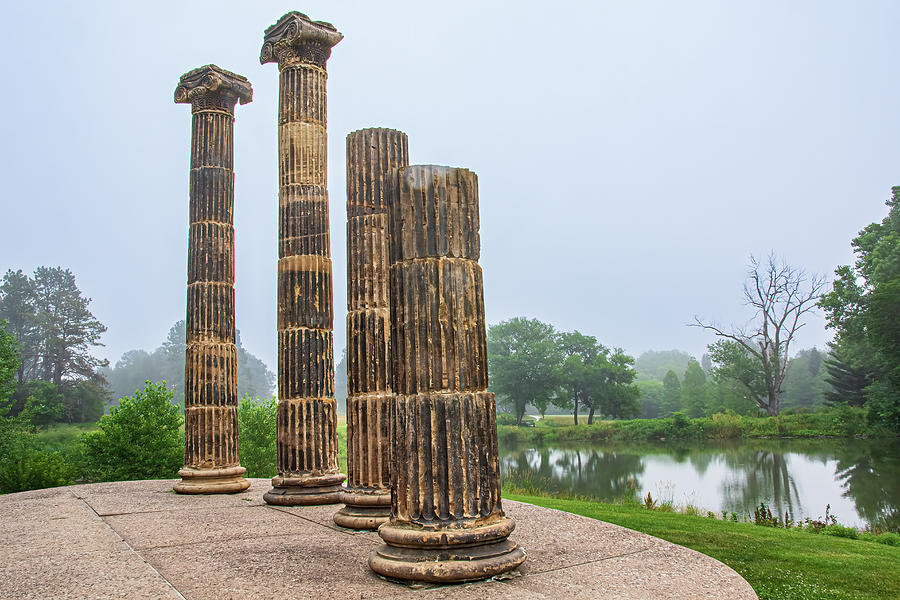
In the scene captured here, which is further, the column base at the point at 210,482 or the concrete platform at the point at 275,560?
the column base at the point at 210,482

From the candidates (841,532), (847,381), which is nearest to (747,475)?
(841,532)

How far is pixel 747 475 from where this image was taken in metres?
25.9

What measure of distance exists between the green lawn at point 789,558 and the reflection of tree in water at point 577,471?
9352 mm

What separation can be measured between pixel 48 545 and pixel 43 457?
10529 millimetres

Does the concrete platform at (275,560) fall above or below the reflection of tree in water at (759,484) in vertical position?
above

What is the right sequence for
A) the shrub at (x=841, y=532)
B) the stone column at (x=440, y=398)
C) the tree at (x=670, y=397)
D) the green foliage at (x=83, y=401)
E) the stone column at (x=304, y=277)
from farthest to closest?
the tree at (x=670, y=397) → the green foliage at (x=83, y=401) → the shrub at (x=841, y=532) → the stone column at (x=304, y=277) → the stone column at (x=440, y=398)

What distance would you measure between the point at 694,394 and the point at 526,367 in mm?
18803

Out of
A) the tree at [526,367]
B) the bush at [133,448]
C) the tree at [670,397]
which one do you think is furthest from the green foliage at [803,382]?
the bush at [133,448]

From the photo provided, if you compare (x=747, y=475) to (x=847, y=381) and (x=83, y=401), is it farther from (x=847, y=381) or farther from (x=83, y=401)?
(x=83, y=401)

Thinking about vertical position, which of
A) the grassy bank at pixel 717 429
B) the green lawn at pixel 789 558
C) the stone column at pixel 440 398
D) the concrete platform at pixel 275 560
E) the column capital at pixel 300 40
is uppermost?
the column capital at pixel 300 40

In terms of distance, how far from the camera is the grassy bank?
3825cm

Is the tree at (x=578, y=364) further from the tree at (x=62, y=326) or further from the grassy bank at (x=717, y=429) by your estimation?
the tree at (x=62, y=326)

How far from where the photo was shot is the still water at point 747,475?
19569 millimetres

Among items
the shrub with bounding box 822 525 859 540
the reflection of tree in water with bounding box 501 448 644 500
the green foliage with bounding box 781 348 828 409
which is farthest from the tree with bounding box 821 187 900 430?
the green foliage with bounding box 781 348 828 409
